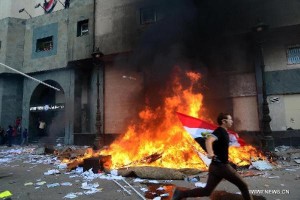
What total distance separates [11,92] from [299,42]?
2254cm

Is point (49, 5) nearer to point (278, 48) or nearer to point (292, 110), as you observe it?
point (278, 48)

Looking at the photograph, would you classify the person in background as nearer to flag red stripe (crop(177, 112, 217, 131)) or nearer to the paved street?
the paved street

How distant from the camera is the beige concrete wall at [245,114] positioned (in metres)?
14.8

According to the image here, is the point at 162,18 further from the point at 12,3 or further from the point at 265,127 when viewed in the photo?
the point at 12,3

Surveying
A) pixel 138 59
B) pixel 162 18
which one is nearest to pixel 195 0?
pixel 162 18

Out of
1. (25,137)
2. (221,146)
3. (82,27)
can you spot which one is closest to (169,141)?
(221,146)

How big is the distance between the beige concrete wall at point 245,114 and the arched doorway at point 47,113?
43.8 feet

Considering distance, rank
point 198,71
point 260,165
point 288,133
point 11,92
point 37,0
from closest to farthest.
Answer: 1. point 260,165
2. point 288,133
3. point 198,71
4. point 11,92
5. point 37,0

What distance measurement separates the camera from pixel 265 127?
37.8 ft

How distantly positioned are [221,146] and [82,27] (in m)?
19.1

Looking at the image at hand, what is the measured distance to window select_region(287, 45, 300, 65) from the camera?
1455 cm

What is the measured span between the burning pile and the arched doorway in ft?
29.9

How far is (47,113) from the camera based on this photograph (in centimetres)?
2317

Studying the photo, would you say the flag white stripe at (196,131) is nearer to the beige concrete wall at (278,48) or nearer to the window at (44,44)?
the beige concrete wall at (278,48)
